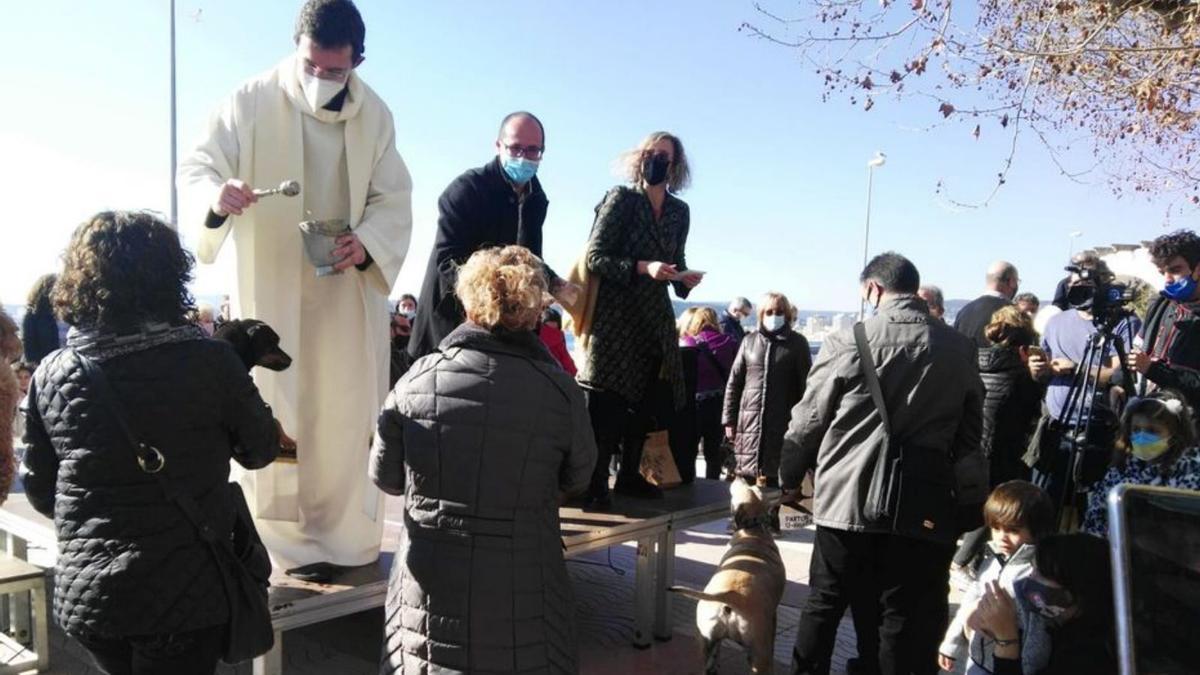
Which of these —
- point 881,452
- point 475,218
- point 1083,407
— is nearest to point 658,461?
point 881,452

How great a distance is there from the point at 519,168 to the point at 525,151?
2.9 inches

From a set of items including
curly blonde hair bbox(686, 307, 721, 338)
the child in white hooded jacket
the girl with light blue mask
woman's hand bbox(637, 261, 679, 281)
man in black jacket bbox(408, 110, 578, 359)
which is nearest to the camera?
the child in white hooded jacket

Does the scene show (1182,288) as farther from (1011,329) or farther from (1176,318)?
(1011,329)

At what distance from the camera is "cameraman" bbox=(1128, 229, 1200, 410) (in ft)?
13.3

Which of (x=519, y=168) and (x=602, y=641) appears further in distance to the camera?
(x=602, y=641)

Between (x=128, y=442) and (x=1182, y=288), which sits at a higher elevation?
(x=1182, y=288)

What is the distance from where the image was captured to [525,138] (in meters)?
3.50

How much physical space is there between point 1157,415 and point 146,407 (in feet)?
12.7

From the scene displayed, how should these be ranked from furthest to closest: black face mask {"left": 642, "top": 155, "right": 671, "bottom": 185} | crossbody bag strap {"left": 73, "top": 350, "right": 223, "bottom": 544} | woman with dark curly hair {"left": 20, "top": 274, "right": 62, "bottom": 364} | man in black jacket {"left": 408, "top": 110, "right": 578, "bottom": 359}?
woman with dark curly hair {"left": 20, "top": 274, "right": 62, "bottom": 364}, black face mask {"left": 642, "top": 155, "right": 671, "bottom": 185}, man in black jacket {"left": 408, "top": 110, "right": 578, "bottom": 359}, crossbody bag strap {"left": 73, "top": 350, "right": 223, "bottom": 544}

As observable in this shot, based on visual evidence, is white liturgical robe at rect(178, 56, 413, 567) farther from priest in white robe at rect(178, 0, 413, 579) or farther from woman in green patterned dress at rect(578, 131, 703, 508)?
woman in green patterned dress at rect(578, 131, 703, 508)

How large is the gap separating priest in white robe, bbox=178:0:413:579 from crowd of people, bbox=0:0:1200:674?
1 cm

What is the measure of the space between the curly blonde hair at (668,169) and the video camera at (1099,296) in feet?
6.82

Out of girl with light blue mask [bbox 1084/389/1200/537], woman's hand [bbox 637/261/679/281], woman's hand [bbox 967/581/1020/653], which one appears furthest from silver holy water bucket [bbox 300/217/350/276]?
girl with light blue mask [bbox 1084/389/1200/537]

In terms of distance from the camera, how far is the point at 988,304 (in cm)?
587
